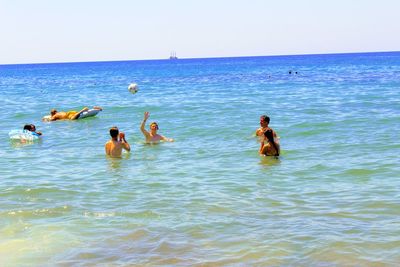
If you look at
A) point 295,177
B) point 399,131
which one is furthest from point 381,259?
point 399,131

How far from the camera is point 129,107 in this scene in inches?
1005

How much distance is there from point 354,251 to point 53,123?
15913mm

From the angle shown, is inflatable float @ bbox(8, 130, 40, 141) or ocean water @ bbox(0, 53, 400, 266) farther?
inflatable float @ bbox(8, 130, 40, 141)

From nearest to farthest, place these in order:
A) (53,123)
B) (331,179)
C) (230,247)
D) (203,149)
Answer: (230,247) → (331,179) → (203,149) → (53,123)

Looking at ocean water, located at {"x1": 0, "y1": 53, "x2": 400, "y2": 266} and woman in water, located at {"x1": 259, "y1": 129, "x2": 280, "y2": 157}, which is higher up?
woman in water, located at {"x1": 259, "y1": 129, "x2": 280, "y2": 157}

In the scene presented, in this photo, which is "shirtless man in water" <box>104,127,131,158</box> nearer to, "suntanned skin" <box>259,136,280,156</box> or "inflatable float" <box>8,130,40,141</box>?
"suntanned skin" <box>259,136,280,156</box>

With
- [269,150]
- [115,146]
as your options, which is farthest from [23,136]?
[269,150]

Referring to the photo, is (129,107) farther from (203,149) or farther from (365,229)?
(365,229)

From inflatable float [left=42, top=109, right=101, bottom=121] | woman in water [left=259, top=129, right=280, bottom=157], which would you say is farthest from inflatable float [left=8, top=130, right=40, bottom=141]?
woman in water [left=259, top=129, right=280, bottom=157]

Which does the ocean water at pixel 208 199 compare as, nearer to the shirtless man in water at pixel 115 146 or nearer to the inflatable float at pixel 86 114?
the shirtless man in water at pixel 115 146

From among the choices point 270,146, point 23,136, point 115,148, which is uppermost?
point 270,146

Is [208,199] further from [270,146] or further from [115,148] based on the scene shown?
[115,148]

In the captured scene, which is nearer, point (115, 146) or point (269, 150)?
point (269, 150)

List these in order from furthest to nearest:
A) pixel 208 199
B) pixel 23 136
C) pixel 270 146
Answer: pixel 23 136, pixel 270 146, pixel 208 199
